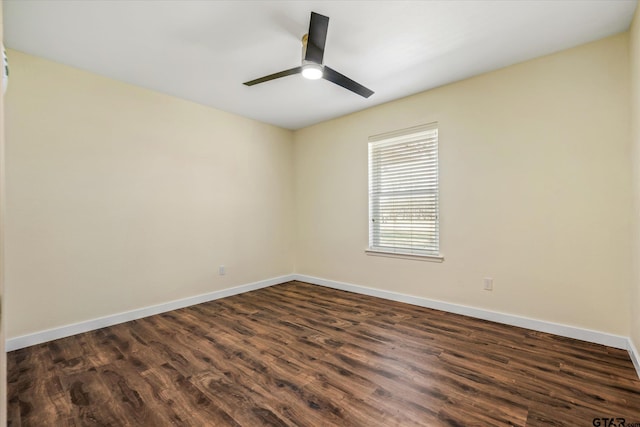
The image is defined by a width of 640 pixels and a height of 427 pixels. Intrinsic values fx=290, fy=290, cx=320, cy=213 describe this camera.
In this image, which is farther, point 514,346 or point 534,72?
point 534,72

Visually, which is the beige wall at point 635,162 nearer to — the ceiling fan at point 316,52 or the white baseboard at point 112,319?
the ceiling fan at point 316,52

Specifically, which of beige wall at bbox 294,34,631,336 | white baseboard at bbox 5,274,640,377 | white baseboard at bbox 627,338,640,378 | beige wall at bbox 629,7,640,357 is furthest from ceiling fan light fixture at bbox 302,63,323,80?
white baseboard at bbox 627,338,640,378

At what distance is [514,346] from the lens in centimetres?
246

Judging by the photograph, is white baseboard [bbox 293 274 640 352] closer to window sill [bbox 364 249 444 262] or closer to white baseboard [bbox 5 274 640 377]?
white baseboard [bbox 5 274 640 377]

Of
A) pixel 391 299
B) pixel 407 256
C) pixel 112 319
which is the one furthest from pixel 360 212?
pixel 112 319

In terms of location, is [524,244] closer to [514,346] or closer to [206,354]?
[514,346]

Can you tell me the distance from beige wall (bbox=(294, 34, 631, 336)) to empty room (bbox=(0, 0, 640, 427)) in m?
0.02

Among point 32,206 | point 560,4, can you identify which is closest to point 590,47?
point 560,4

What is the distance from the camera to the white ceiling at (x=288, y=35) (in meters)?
2.08

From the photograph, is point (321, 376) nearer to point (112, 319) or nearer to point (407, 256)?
point (407, 256)

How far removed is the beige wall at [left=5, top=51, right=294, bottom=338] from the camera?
260cm

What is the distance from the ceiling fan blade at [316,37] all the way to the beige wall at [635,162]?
2.24 metres

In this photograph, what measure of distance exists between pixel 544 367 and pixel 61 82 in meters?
4.82

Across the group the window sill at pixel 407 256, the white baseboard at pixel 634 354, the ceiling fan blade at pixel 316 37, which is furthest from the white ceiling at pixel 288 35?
the white baseboard at pixel 634 354
